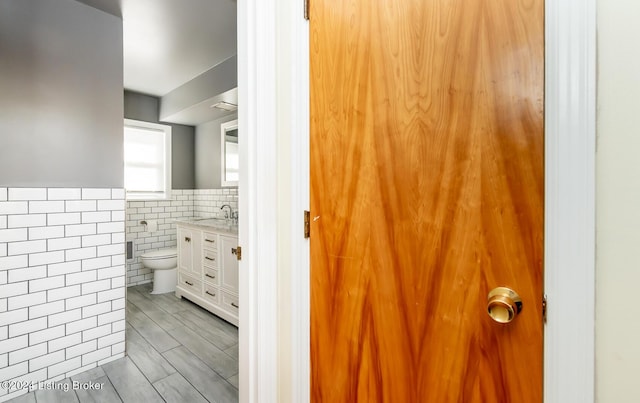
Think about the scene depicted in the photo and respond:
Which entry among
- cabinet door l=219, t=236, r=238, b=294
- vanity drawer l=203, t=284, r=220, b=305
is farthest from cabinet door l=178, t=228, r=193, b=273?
cabinet door l=219, t=236, r=238, b=294

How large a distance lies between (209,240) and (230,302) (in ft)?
2.24

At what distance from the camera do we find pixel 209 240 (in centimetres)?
304

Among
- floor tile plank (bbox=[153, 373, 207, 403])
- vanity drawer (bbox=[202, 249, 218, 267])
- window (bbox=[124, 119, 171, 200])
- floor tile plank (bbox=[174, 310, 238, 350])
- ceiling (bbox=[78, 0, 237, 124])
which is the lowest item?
floor tile plank (bbox=[153, 373, 207, 403])

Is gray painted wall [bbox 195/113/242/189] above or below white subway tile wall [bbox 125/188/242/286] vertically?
above

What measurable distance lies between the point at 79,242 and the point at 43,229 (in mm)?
209

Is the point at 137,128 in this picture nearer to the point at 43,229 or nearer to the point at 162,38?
the point at 162,38

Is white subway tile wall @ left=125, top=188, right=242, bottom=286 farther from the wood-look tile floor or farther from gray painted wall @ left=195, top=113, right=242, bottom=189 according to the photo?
the wood-look tile floor

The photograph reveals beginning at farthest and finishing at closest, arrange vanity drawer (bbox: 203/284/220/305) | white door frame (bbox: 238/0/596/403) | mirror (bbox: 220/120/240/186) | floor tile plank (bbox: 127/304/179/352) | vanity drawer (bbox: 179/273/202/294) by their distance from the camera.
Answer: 1. mirror (bbox: 220/120/240/186)
2. vanity drawer (bbox: 179/273/202/294)
3. vanity drawer (bbox: 203/284/220/305)
4. floor tile plank (bbox: 127/304/179/352)
5. white door frame (bbox: 238/0/596/403)

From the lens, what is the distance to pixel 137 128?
12.7 ft

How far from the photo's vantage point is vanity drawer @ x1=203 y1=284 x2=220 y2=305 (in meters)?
2.92

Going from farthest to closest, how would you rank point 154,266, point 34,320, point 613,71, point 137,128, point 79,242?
point 137,128
point 154,266
point 79,242
point 34,320
point 613,71

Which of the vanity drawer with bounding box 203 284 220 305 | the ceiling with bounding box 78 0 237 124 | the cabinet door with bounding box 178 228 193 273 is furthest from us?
the cabinet door with bounding box 178 228 193 273

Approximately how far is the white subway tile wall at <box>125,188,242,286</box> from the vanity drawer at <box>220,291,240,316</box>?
1.15m

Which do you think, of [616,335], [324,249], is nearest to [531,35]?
[616,335]
